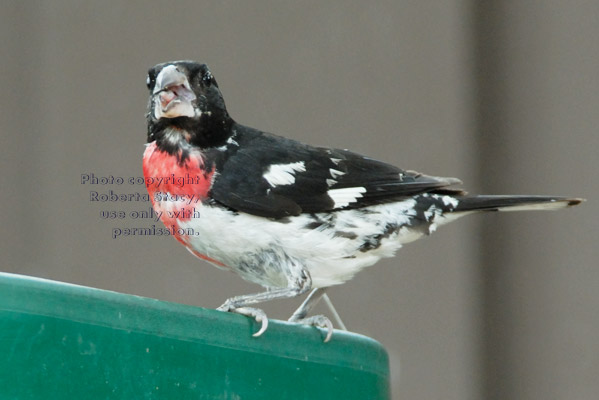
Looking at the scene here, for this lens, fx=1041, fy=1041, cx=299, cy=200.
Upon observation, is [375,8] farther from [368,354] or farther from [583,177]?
[368,354]

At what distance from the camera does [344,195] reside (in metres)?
1.95

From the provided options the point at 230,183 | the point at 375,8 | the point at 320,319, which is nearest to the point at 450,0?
the point at 375,8

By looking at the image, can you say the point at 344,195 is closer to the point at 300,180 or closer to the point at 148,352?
the point at 300,180

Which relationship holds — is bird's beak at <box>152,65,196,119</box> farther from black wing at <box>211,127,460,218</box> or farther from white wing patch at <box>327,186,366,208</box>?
white wing patch at <box>327,186,366,208</box>

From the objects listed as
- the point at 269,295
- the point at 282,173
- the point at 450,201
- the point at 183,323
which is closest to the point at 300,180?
the point at 282,173

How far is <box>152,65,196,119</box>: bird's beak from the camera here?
6.01 ft

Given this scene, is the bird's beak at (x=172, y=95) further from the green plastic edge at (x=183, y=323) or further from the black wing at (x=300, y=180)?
the green plastic edge at (x=183, y=323)

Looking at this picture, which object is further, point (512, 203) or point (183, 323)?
point (512, 203)

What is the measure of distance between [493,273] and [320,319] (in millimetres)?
1218

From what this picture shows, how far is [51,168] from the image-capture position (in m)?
2.75

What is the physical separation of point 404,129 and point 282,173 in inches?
34.5

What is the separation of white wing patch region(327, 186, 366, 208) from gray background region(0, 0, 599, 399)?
759 mm

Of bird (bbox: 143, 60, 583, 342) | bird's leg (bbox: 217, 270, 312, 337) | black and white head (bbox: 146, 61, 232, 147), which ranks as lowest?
bird's leg (bbox: 217, 270, 312, 337)

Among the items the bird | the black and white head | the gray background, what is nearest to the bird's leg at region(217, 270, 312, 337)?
the bird
